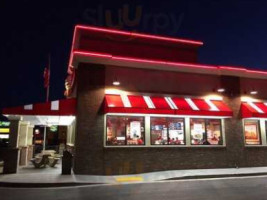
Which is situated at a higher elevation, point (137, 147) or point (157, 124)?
point (157, 124)

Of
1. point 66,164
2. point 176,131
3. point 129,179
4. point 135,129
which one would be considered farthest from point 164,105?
point 66,164

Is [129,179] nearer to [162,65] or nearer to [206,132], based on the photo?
[206,132]

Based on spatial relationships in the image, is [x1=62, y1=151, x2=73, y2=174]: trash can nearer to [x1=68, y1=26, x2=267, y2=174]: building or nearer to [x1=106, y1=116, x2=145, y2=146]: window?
[x1=68, y1=26, x2=267, y2=174]: building

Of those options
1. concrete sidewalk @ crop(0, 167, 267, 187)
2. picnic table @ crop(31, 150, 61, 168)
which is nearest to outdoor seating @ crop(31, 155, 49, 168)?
picnic table @ crop(31, 150, 61, 168)

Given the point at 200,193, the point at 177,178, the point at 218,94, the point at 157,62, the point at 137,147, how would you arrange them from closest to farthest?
the point at 200,193
the point at 177,178
the point at 137,147
the point at 157,62
the point at 218,94

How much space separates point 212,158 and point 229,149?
1263 mm

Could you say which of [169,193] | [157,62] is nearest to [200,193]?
[169,193]

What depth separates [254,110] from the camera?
16.7 m

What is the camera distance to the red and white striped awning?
13.3 metres

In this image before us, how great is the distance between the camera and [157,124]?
15.3 meters

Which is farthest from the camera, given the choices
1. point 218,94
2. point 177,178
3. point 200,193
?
point 218,94

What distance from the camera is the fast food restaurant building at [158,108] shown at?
1409 cm

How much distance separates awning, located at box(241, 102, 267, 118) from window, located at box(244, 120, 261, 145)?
0.94 meters

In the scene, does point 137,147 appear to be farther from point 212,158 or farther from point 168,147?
point 212,158
